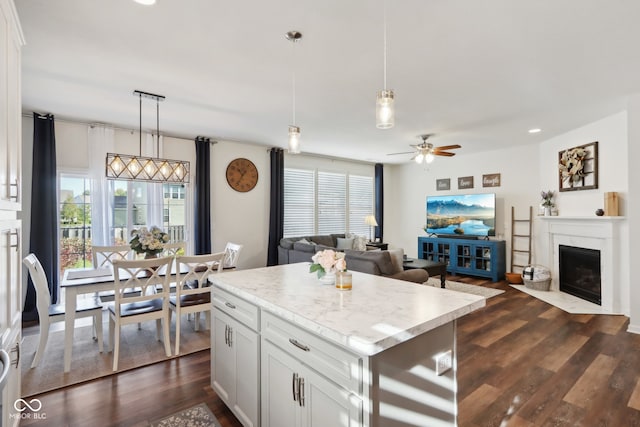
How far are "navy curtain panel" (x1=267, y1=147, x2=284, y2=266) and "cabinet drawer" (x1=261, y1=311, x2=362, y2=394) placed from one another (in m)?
4.68

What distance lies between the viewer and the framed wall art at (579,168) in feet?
15.4

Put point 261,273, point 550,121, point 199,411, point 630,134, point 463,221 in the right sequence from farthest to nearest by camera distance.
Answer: point 463,221 < point 550,121 < point 630,134 < point 261,273 < point 199,411

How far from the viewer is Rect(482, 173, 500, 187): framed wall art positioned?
6.65 metres

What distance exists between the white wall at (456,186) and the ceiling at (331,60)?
1.69 metres

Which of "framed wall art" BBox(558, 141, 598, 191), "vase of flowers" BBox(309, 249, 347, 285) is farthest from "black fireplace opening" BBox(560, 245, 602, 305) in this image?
"vase of flowers" BBox(309, 249, 347, 285)

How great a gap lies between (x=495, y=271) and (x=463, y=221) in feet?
4.02

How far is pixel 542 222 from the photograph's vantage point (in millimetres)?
5898

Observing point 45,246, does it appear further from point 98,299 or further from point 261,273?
point 261,273

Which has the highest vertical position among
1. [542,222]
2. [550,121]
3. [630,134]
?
[550,121]

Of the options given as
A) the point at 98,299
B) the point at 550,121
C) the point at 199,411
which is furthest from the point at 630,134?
the point at 98,299

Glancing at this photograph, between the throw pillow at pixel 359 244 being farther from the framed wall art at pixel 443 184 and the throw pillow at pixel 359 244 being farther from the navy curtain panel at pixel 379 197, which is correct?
the framed wall art at pixel 443 184

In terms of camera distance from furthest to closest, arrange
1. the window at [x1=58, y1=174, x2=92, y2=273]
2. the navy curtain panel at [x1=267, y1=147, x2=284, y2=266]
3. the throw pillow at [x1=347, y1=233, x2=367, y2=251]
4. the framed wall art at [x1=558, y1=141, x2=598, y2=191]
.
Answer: the throw pillow at [x1=347, y1=233, x2=367, y2=251] → the navy curtain panel at [x1=267, y1=147, x2=284, y2=266] → the framed wall art at [x1=558, y1=141, x2=598, y2=191] → the window at [x1=58, y1=174, x2=92, y2=273]

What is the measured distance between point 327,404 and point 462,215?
640 centimetres

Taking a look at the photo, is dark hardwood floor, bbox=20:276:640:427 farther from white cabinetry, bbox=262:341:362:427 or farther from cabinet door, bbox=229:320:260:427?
white cabinetry, bbox=262:341:362:427
